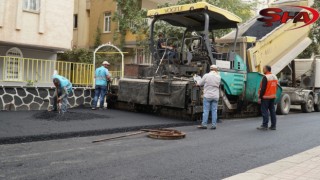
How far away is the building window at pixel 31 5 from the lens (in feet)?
49.5

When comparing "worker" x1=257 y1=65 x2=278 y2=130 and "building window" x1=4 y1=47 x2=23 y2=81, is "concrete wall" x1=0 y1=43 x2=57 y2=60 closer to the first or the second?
"building window" x1=4 y1=47 x2=23 y2=81

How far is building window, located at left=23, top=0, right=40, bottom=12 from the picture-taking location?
15.1 meters

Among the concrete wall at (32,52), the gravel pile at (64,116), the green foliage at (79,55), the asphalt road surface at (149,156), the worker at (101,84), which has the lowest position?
the asphalt road surface at (149,156)

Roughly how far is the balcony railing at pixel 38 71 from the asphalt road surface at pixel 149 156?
4910 millimetres

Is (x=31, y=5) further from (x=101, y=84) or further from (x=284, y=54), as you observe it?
(x=284, y=54)

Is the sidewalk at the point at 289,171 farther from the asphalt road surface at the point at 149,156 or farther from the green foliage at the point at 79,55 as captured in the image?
the green foliage at the point at 79,55

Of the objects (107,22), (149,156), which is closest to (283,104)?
(149,156)

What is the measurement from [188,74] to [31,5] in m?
7.74

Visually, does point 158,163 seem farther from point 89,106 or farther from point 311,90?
point 311,90

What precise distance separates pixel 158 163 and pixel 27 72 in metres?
7.27

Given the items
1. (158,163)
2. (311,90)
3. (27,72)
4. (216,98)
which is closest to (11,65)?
(27,72)

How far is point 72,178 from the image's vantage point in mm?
4633

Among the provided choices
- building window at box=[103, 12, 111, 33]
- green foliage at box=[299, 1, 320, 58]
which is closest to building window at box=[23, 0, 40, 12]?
building window at box=[103, 12, 111, 33]

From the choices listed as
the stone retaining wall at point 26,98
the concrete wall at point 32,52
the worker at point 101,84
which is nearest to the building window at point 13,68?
the stone retaining wall at point 26,98
